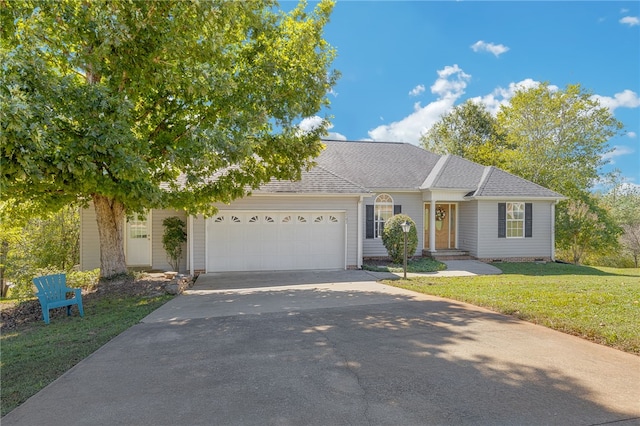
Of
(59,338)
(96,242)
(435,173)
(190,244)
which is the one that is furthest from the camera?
(435,173)

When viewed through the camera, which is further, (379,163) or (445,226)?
(379,163)

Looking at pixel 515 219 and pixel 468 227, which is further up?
pixel 515 219

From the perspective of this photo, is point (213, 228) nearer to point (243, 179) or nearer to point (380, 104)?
point (243, 179)

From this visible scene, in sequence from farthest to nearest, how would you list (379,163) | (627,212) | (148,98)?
(627,212) < (379,163) < (148,98)

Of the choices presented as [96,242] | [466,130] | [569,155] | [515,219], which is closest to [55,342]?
[96,242]

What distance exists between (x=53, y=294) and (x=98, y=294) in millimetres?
1812

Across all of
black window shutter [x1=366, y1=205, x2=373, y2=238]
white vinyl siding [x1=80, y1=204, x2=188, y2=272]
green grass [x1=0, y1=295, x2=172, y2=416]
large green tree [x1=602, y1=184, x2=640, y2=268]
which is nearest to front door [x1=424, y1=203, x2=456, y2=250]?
black window shutter [x1=366, y1=205, x2=373, y2=238]

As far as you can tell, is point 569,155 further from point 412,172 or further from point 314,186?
Answer: point 314,186

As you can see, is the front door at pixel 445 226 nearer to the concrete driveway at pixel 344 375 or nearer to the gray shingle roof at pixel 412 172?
the gray shingle roof at pixel 412 172

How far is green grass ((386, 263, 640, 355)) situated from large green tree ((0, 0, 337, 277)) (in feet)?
17.8

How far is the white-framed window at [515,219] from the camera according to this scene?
15500 mm

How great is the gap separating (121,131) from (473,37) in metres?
15.2

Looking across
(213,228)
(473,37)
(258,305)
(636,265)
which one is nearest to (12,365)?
(258,305)

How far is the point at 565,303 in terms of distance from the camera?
6.63m
